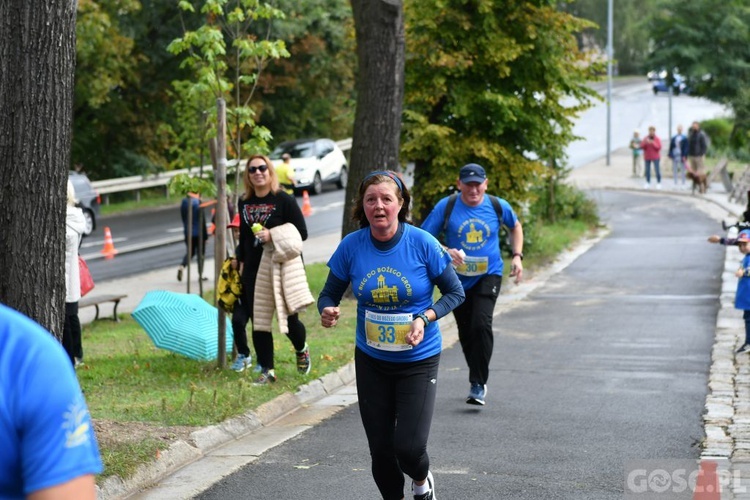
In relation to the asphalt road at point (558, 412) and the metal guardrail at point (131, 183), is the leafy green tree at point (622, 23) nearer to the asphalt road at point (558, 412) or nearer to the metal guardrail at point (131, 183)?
the metal guardrail at point (131, 183)

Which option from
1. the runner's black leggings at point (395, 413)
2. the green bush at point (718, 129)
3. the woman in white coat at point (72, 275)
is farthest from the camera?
the green bush at point (718, 129)

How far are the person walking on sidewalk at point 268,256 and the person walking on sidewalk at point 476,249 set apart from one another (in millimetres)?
1069

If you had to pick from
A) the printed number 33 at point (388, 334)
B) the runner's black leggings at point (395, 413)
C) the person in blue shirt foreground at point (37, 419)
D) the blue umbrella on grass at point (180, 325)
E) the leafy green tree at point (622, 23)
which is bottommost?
the blue umbrella on grass at point (180, 325)

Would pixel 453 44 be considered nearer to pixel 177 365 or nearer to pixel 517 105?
pixel 517 105

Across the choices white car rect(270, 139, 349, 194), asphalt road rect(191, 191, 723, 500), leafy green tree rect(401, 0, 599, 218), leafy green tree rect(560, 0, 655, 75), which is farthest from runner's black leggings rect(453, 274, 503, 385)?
leafy green tree rect(560, 0, 655, 75)

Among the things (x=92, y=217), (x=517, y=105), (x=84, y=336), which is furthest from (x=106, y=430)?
(x=92, y=217)

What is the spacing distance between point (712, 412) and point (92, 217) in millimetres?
21130

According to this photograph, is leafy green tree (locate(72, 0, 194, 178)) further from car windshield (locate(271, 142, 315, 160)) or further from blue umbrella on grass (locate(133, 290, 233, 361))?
blue umbrella on grass (locate(133, 290, 233, 361))

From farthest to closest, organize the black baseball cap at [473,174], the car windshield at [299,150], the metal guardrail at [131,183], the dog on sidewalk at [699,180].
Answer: the car windshield at [299,150] → the dog on sidewalk at [699,180] → the metal guardrail at [131,183] → the black baseball cap at [473,174]

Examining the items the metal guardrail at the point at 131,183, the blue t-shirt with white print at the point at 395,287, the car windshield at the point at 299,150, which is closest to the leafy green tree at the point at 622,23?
the car windshield at the point at 299,150

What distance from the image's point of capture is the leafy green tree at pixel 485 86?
18578mm

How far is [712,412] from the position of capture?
9.01m

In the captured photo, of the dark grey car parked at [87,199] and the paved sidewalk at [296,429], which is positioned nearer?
the paved sidewalk at [296,429]

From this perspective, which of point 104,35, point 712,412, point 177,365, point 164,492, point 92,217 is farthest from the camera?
point 104,35
